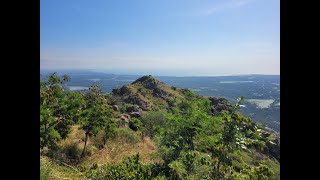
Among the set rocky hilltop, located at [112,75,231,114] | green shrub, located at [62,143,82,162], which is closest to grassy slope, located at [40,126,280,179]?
green shrub, located at [62,143,82,162]

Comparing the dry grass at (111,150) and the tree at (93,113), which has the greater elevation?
the tree at (93,113)

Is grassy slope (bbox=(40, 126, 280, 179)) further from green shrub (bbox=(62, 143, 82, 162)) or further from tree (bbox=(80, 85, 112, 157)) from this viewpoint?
tree (bbox=(80, 85, 112, 157))

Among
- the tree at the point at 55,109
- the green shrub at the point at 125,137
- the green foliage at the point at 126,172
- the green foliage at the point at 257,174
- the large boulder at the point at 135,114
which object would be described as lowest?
the large boulder at the point at 135,114

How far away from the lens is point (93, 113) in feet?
29.5

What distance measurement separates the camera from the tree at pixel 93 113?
8844mm

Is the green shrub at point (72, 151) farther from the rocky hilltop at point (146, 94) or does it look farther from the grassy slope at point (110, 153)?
the rocky hilltop at point (146, 94)

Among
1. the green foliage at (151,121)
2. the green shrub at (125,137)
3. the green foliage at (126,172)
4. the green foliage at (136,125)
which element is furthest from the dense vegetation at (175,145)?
the green foliage at (136,125)

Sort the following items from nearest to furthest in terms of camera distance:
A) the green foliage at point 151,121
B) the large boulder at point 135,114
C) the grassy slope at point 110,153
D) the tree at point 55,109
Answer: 1. the grassy slope at point 110,153
2. the tree at point 55,109
3. the green foliage at point 151,121
4. the large boulder at point 135,114
